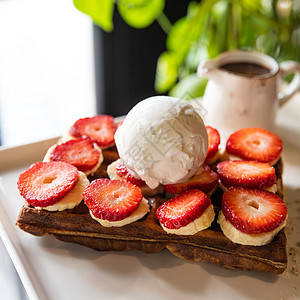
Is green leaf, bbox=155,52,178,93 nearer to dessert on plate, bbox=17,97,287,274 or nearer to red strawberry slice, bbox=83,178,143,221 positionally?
dessert on plate, bbox=17,97,287,274

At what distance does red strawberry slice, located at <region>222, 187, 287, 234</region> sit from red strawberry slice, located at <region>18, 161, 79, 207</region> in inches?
17.4

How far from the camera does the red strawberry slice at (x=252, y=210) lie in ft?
3.75

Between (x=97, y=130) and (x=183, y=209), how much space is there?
1.65 ft

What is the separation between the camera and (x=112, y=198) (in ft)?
3.94

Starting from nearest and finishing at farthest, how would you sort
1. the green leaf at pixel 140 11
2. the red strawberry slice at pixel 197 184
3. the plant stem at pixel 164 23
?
the red strawberry slice at pixel 197 184 → the green leaf at pixel 140 11 → the plant stem at pixel 164 23

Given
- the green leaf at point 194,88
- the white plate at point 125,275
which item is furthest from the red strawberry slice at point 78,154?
the green leaf at point 194,88

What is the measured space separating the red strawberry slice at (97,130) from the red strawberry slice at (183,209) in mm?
376

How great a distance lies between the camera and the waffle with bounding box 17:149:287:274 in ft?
3.87

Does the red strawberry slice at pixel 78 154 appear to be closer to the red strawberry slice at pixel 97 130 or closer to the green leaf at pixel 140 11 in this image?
the red strawberry slice at pixel 97 130

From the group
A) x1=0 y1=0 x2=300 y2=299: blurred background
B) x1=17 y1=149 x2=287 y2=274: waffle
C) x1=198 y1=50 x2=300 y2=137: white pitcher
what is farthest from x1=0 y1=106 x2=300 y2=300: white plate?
x1=0 y1=0 x2=300 y2=299: blurred background

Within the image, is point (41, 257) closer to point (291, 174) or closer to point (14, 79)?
point (291, 174)

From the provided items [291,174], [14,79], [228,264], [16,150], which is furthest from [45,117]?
[228,264]

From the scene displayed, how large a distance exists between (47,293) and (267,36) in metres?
1.92

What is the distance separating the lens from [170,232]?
1.19m
